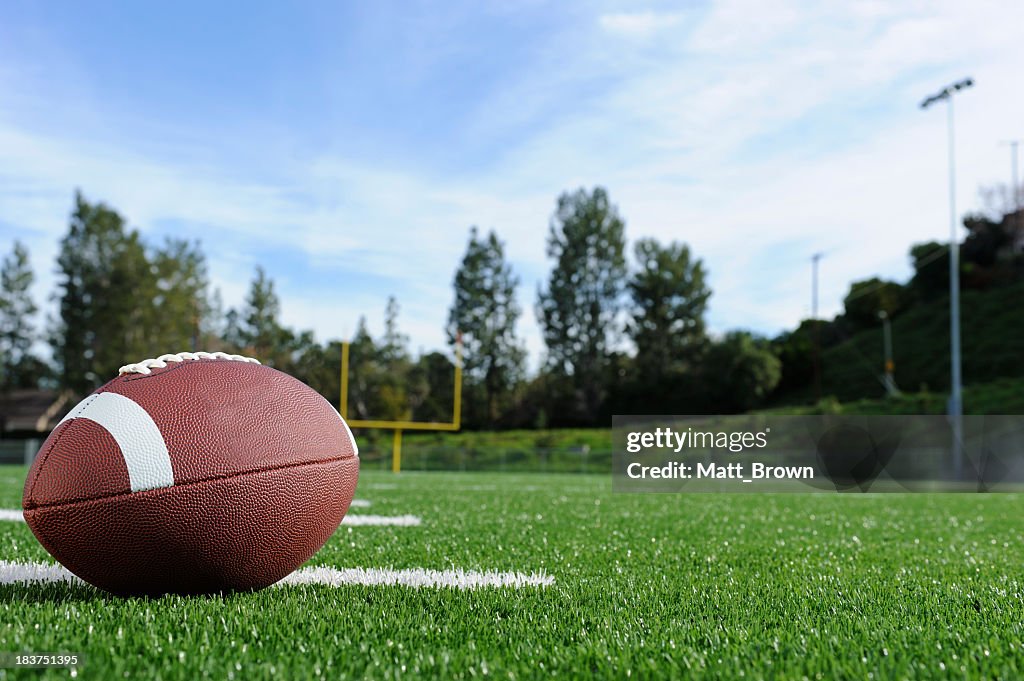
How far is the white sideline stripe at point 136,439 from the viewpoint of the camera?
2951 millimetres

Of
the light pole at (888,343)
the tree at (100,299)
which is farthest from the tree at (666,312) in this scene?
the tree at (100,299)

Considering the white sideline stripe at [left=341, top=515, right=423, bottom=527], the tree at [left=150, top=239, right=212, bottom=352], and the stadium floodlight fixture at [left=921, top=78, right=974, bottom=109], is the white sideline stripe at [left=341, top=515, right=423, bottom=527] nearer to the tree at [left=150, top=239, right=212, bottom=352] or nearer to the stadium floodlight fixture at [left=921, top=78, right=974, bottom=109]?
the stadium floodlight fixture at [left=921, top=78, right=974, bottom=109]

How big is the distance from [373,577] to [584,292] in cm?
4566

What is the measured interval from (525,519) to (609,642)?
4920 millimetres

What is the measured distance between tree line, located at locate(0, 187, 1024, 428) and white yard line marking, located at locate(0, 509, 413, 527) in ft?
100

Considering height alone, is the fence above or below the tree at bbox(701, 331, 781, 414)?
below

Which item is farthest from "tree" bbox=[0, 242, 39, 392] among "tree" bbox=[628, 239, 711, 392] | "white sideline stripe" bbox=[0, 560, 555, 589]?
"white sideline stripe" bbox=[0, 560, 555, 589]

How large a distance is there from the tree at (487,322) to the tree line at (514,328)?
3.0 inches

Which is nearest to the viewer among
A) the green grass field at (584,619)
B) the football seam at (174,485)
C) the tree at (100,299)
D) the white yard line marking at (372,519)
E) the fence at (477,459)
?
the green grass field at (584,619)

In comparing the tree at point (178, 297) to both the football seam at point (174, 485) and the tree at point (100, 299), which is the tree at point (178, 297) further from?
the football seam at point (174, 485)

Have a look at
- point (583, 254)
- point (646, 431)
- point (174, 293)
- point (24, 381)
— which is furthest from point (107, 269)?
point (646, 431)

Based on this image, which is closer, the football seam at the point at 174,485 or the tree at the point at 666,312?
the football seam at the point at 174,485

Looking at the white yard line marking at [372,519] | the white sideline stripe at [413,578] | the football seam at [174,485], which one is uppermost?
the football seam at [174,485]

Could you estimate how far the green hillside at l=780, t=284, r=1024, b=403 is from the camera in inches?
1705
